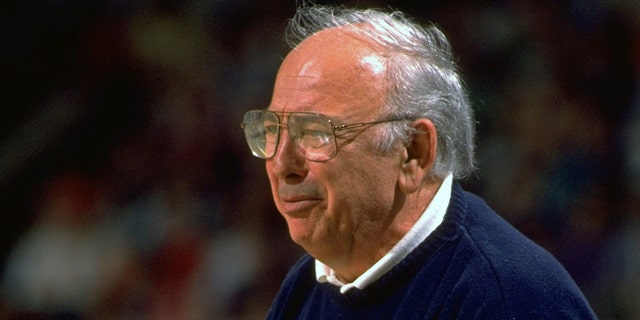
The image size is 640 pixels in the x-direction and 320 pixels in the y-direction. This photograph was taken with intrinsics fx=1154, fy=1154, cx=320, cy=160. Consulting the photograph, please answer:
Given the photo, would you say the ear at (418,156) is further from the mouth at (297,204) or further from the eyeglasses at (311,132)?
the mouth at (297,204)

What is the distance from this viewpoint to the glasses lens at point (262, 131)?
2.21 m

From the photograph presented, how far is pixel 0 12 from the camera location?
524 centimetres

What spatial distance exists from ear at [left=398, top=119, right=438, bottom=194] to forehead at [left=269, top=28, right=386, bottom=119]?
0.31 feet

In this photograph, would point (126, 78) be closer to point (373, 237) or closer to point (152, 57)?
point (152, 57)

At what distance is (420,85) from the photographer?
7.20 ft

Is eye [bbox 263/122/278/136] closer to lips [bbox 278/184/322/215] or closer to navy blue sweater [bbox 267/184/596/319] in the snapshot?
lips [bbox 278/184/322/215]

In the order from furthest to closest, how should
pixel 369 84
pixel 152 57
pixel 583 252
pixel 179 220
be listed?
pixel 152 57 → pixel 179 220 → pixel 583 252 → pixel 369 84

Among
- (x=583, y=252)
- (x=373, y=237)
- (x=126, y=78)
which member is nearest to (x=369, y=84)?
(x=373, y=237)

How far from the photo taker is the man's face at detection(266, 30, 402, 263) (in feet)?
7.02

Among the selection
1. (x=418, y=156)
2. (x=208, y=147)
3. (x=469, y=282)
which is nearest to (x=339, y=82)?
(x=418, y=156)

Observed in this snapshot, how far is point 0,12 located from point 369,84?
Result: 3.50 meters

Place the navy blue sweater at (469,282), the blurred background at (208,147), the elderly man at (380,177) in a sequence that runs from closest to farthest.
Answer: the navy blue sweater at (469,282)
the elderly man at (380,177)
the blurred background at (208,147)

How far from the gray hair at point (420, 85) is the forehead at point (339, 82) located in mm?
27

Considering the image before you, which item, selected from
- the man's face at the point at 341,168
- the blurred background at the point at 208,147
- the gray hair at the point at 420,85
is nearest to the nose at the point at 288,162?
the man's face at the point at 341,168
